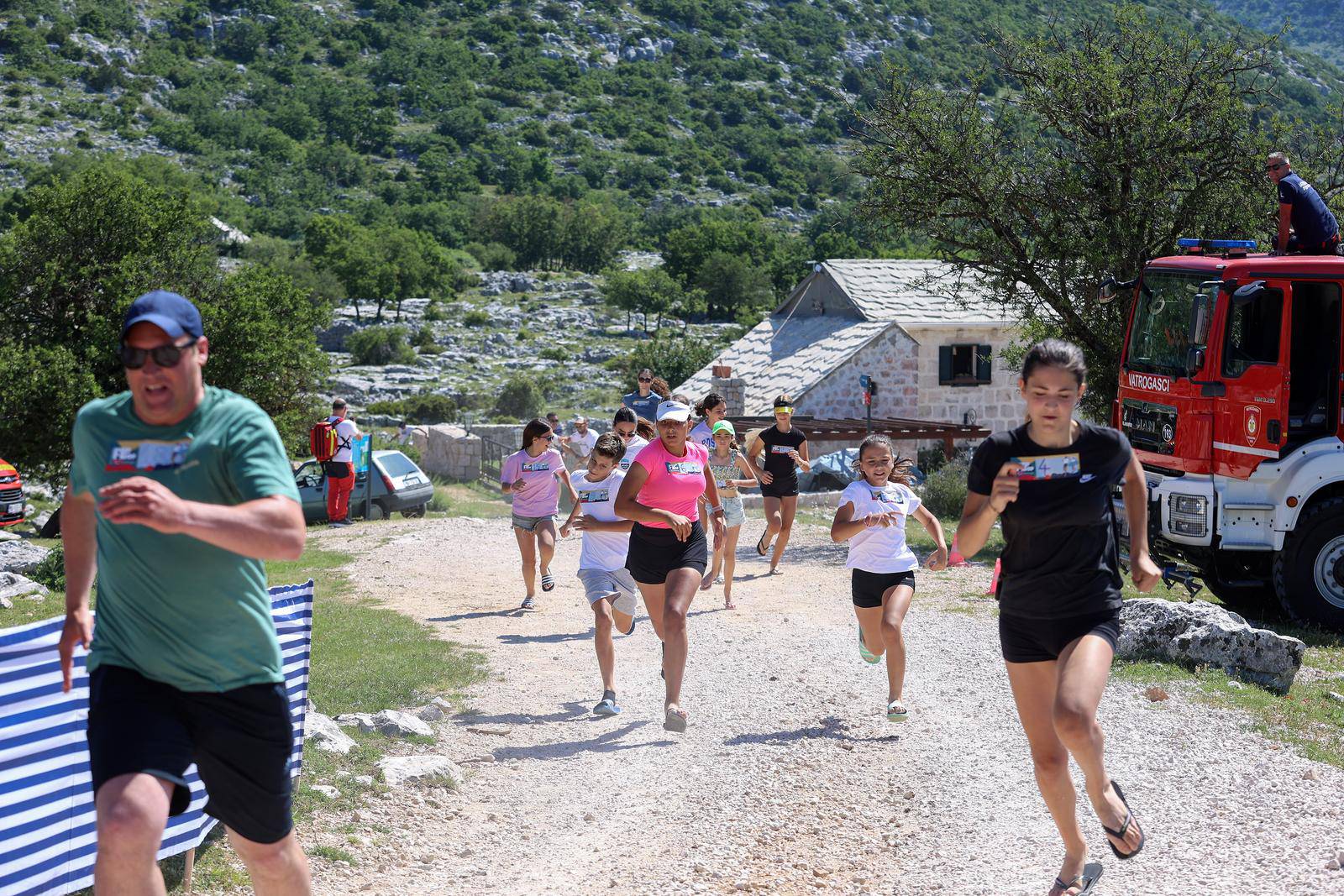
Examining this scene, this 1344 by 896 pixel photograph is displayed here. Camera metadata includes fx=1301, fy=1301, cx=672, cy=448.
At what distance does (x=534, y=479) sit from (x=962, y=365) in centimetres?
1882

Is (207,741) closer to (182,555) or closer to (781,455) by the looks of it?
(182,555)

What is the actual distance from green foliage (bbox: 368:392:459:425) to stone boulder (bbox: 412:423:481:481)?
11.8 m

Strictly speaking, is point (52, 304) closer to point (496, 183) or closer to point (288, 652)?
point (288, 652)

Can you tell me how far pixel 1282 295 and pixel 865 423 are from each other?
650 inches

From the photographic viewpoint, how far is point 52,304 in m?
21.0

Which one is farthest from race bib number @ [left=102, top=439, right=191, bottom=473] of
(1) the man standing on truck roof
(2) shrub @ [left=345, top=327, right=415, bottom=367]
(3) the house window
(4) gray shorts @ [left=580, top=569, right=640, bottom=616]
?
(2) shrub @ [left=345, top=327, right=415, bottom=367]

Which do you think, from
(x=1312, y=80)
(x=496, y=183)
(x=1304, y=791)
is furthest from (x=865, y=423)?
(x=1312, y=80)

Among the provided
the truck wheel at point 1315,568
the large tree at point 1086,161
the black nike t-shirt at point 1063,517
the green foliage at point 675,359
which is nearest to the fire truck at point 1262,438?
the truck wheel at point 1315,568

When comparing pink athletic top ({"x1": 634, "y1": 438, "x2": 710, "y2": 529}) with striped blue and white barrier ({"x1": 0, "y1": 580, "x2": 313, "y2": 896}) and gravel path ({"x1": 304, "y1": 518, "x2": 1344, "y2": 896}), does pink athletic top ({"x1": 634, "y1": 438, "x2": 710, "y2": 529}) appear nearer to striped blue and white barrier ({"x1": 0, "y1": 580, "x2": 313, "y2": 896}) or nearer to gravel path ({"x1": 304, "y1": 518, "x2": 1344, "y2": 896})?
gravel path ({"x1": 304, "y1": 518, "x2": 1344, "y2": 896})

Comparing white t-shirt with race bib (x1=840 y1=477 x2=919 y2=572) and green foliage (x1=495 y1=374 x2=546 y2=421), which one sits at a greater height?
white t-shirt with race bib (x1=840 y1=477 x2=919 y2=572)

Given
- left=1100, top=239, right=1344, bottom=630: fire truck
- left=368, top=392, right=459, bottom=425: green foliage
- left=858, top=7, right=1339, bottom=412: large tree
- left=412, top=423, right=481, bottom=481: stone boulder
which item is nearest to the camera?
left=1100, top=239, right=1344, bottom=630: fire truck

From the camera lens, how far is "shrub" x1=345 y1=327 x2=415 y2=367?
5750cm

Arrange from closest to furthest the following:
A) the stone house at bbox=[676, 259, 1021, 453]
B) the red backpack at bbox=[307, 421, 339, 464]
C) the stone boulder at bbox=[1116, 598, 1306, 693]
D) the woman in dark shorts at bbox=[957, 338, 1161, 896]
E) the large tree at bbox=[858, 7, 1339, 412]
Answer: the woman in dark shorts at bbox=[957, 338, 1161, 896] < the stone boulder at bbox=[1116, 598, 1306, 693] < the large tree at bbox=[858, 7, 1339, 412] < the red backpack at bbox=[307, 421, 339, 464] < the stone house at bbox=[676, 259, 1021, 453]

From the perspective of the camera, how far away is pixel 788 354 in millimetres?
30922
